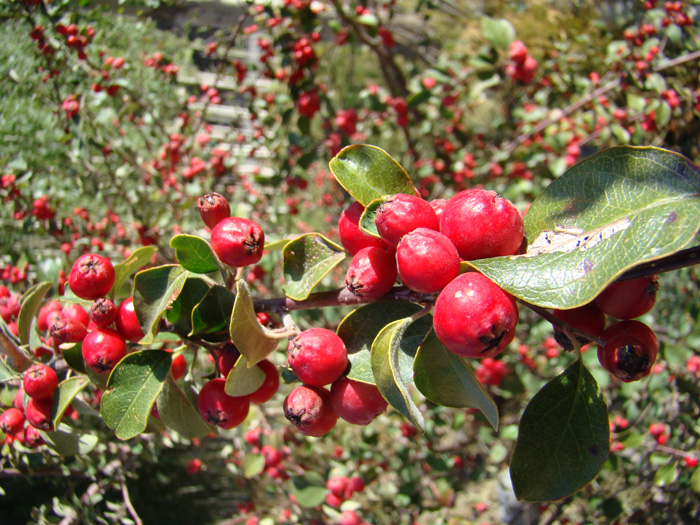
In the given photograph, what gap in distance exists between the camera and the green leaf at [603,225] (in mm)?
541

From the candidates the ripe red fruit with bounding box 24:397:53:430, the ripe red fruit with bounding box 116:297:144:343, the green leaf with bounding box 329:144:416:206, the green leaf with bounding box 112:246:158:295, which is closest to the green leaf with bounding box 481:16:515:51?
the green leaf with bounding box 329:144:416:206

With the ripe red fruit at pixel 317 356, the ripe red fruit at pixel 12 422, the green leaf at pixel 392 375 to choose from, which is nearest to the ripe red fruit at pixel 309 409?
the ripe red fruit at pixel 317 356

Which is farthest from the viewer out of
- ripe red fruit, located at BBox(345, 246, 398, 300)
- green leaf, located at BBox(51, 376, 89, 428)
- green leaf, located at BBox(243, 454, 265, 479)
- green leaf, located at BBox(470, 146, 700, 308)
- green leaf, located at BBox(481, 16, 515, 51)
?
green leaf, located at BBox(481, 16, 515, 51)

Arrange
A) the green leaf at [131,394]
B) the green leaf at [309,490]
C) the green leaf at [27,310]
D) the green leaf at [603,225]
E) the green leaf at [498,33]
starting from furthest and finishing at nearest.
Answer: the green leaf at [498,33] < the green leaf at [309,490] < the green leaf at [27,310] < the green leaf at [131,394] < the green leaf at [603,225]

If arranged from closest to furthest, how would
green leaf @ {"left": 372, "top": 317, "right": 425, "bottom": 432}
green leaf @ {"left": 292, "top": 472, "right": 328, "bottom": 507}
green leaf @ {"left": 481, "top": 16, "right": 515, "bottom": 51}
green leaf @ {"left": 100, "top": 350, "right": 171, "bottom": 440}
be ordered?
green leaf @ {"left": 372, "top": 317, "right": 425, "bottom": 432}
green leaf @ {"left": 100, "top": 350, "right": 171, "bottom": 440}
green leaf @ {"left": 292, "top": 472, "right": 328, "bottom": 507}
green leaf @ {"left": 481, "top": 16, "right": 515, "bottom": 51}

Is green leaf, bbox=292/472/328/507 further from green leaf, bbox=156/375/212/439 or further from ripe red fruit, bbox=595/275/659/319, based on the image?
ripe red fruit, bbox=595/275/659/319

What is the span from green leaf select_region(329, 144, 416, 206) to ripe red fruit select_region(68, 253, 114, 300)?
0.53 m

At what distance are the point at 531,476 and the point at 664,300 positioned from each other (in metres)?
3.45

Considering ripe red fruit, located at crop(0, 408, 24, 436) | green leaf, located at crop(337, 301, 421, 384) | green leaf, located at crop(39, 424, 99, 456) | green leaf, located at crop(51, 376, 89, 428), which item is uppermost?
green leaf, located at crop(337, 301, 421, 384)

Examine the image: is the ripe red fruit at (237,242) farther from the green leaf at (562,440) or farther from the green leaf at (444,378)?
the green leaf at (562,440)

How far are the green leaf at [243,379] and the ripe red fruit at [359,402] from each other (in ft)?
0.60

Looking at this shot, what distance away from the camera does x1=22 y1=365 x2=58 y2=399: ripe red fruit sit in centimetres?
100

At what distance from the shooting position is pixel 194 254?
90 cm

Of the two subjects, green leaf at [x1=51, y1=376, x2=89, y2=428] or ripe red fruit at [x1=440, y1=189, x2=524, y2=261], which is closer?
ripe red fruit at [x1=440, y1=189, x2=524, y2=261]
